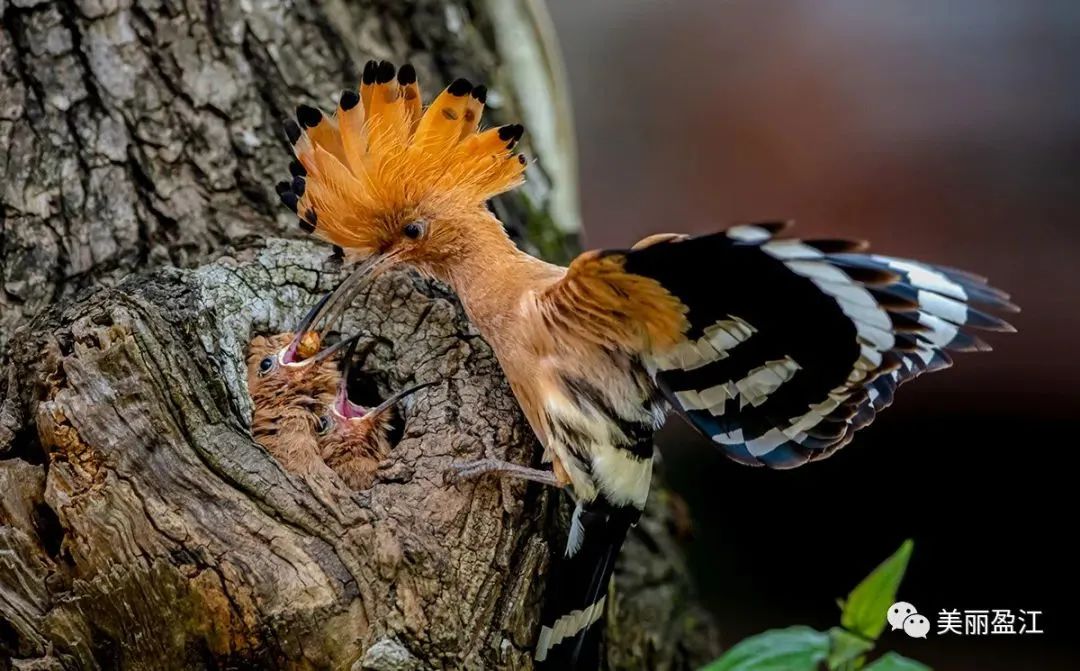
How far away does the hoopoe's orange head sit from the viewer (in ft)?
7.88

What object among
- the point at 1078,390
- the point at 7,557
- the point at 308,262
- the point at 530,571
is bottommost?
the point at 1078,390

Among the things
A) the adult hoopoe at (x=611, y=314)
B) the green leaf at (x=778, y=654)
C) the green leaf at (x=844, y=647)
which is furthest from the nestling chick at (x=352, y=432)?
the green leaf at (x=844, y=647)

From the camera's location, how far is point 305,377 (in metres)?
2.66

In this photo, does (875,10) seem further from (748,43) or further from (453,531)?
(453,531)

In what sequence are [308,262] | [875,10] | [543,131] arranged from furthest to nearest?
[875,10]
[543,131]
[308,262]

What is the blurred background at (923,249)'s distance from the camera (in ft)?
14.9

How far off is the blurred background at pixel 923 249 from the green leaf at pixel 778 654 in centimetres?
264

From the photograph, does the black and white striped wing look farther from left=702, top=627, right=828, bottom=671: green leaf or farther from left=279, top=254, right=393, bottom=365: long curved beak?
left=279, top=254, right=393, bottom=365: long curved beak

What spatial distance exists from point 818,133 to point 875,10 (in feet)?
1.86

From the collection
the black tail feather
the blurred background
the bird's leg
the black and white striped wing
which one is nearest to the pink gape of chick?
the bird's leg

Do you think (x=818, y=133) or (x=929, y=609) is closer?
(x=929, y=609)

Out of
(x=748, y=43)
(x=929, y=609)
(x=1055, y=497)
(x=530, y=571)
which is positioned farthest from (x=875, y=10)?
(x=530, y=571)

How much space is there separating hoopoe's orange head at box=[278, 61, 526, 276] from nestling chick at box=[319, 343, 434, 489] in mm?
292

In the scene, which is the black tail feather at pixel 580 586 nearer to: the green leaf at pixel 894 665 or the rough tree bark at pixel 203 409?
the rough tree bark at pixel 203 409
